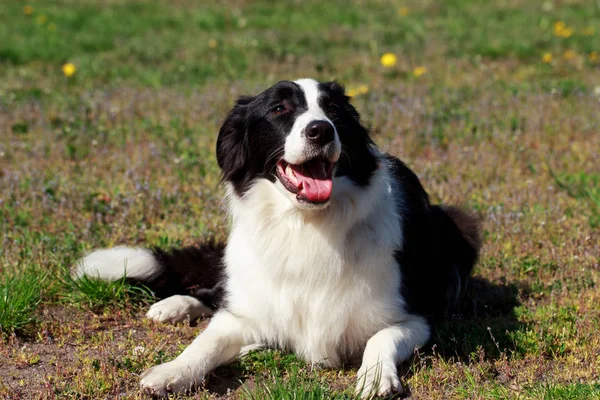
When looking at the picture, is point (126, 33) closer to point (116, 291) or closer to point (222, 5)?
point (222, 5)

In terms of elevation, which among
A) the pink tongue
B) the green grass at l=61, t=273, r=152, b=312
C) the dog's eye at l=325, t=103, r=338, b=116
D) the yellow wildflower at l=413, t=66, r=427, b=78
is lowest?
the green grass at l=61, t=273, r=152, b=312

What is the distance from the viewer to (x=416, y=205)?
408cm

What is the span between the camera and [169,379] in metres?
3.27

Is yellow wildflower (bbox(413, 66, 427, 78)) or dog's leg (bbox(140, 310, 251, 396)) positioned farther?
yellow wildflower (bbox(413, 66, 427, 78))

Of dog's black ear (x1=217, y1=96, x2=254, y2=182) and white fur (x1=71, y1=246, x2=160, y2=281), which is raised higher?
→ dog's black ear (x1=217, y1=96, x2=254, y2=182)

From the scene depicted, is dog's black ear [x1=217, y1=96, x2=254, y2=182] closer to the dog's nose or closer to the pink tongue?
the pink tongue

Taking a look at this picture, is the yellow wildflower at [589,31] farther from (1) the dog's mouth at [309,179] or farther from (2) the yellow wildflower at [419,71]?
(1) the dog's mouth at [309,179]

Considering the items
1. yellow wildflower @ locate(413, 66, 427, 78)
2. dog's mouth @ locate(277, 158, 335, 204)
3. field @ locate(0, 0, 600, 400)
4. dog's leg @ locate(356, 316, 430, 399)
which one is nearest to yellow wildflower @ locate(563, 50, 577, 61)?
field @ locate(0, 0, 600, 400)

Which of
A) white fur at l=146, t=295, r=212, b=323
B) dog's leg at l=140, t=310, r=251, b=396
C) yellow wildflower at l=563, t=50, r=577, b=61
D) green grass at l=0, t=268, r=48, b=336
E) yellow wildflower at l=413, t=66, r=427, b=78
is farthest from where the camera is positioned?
yellow wildflower at l=563, t=50, r=577, b=61

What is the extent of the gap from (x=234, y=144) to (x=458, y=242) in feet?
5.05

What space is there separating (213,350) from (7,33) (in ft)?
28.2

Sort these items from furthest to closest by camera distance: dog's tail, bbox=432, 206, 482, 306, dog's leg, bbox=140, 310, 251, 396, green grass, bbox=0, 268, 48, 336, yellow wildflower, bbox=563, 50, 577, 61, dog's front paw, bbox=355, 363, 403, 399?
yellow wildflower, bbox=563, 50, 577, 61 < dog's tail, bbox=432, 206, 482, 306 < green grass, bbox=0, 268, 48, 336 < dog's leg, bbox=140, 310, 251, 396 < dog's front paw, bbox=355, 363, 403, 399

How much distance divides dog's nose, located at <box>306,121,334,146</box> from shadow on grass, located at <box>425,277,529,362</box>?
1.06 metres

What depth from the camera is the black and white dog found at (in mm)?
3404
